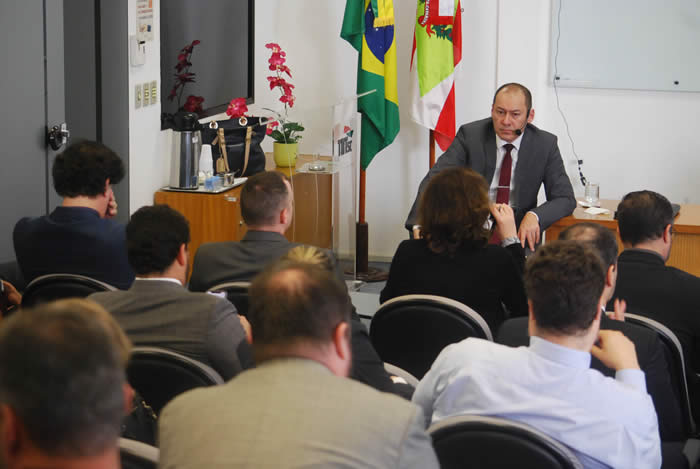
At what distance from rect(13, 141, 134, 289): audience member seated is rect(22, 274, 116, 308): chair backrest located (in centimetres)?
38

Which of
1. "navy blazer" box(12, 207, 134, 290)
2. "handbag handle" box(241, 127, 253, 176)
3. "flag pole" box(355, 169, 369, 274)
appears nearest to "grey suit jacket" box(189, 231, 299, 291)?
"navy blazer" box(12, 207, 134, 290)

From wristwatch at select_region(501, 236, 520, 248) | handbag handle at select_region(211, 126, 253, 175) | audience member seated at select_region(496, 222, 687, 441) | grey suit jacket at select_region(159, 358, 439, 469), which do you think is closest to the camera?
grey suit jacket at select_region(159, 358, 439, 469)

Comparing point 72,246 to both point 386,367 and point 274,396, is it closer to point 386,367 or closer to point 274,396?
point 386,367

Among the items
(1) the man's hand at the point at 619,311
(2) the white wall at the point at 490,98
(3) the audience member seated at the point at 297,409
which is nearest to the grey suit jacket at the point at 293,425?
(3) the audience member seated at the point at 297,409

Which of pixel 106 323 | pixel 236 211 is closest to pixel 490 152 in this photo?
pixel 236 211

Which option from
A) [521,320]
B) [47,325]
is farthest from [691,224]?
[47,325]

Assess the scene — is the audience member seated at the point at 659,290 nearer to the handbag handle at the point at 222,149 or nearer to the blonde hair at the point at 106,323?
the blonde hair at the point at 106,323

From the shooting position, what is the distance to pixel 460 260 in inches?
111

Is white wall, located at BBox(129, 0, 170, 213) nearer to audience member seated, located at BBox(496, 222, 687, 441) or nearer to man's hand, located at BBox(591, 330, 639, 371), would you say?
audience member seated, located at BBox(496, 222, 687, 441)

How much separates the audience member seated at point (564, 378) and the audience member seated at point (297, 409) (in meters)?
0.45

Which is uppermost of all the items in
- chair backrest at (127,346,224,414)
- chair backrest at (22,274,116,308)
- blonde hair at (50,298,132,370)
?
blonde hair at (50,298,132,370)

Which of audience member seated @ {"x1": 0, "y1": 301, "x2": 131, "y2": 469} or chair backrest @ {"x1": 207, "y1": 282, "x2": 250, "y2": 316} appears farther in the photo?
chair backrest @ {"x1": 207, "y1": 282, "x2": 250, "y2": 316}

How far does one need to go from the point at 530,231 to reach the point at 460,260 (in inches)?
46.9

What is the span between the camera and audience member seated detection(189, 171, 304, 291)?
284cm
